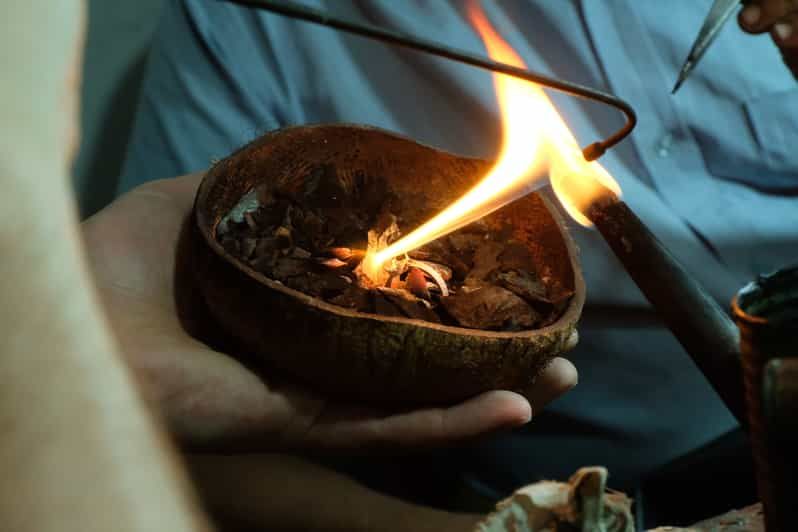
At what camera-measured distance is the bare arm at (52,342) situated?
0.54 ft

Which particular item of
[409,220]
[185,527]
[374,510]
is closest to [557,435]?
[374,510]

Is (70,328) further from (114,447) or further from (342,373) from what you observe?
(342,373)

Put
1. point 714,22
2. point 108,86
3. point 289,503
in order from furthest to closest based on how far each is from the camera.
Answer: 1. point 108,86
2. point 289,503
3. point 714,22

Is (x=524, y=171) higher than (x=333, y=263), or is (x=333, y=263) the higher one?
(x=524, y=171)

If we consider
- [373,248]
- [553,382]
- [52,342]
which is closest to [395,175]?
[373,248]

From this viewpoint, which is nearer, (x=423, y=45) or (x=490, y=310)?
(x=423, y=45)

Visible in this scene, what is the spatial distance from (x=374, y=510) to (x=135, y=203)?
0.42m

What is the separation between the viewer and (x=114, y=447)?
0.18 m

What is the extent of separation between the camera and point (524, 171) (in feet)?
1.90

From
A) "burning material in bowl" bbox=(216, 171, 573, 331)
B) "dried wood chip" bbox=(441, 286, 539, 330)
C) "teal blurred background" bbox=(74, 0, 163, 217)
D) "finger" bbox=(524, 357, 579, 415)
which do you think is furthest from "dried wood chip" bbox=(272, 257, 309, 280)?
"teal blurred background" bbox=(74, 0, 163, 217)

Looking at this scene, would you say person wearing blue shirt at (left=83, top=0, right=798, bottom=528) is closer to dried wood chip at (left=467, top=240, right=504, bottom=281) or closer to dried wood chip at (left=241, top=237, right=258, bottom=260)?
dried wood chip at (left=467, top=240, right=504, bottom=281)

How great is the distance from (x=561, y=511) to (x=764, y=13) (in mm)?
390

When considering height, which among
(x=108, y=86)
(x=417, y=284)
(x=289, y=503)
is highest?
(x=417, y=284)

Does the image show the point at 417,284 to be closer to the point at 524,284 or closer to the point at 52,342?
the point at 524,284
